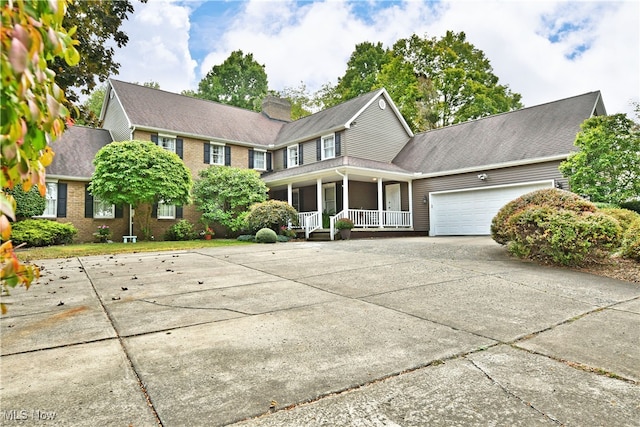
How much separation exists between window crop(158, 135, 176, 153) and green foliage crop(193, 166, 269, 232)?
2.05 metres

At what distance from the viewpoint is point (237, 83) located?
1608 inches

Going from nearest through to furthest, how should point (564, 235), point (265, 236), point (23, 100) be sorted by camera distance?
point (23, 100), point (564, 235), point (265, 236)

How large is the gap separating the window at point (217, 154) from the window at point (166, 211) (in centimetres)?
337

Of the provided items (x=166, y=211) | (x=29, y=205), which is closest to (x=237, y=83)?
(x=166, y=211)

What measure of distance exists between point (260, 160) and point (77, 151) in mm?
9083

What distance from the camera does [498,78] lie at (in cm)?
3189

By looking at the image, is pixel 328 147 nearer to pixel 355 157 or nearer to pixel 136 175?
pixel 355 157

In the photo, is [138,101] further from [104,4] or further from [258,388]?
[258,388]

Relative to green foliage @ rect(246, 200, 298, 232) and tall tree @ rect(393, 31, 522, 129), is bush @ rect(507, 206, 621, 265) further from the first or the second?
tall tree @ rect(393, 31, 522, 129)

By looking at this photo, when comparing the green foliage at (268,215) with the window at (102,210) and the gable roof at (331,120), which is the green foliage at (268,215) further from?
the window at (102,210)

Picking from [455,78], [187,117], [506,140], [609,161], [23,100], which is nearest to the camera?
[23,100]

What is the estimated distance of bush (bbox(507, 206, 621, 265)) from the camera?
6.74 meters

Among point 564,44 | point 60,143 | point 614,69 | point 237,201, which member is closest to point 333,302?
point 237,201

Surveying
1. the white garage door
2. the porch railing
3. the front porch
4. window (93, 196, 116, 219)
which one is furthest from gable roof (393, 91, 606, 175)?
window (93, 196, 116, 219)
